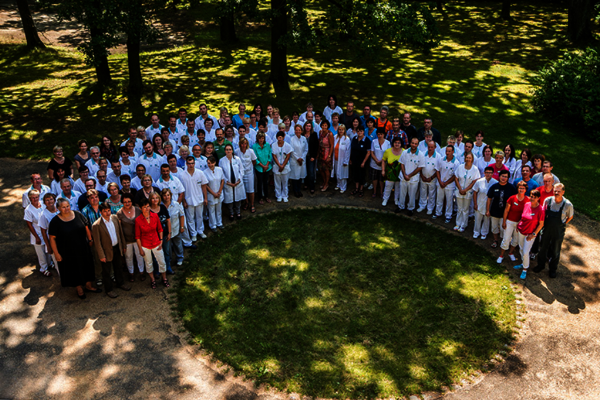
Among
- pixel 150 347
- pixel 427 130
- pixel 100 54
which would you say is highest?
pixel 100 54

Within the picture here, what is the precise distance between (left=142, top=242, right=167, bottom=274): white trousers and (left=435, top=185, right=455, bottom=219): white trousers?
22.7ft

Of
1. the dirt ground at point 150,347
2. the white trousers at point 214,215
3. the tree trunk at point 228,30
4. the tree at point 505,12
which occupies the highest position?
the tree at point 505,12

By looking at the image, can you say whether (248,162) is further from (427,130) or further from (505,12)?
(505,12)

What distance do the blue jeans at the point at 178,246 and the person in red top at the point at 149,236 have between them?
74cm

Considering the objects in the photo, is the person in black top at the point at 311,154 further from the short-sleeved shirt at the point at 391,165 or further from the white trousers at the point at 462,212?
the white trousers at the point at 462,212

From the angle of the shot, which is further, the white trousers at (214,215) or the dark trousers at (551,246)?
the white trousers at (214,215)

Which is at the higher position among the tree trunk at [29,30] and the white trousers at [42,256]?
the tree trunk at [29,30]

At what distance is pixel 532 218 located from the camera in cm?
987

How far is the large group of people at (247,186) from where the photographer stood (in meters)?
9.34

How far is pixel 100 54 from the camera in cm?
1639

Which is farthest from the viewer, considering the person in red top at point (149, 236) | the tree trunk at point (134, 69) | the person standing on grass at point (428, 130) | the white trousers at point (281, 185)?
the tree trunk at point (134, 69)

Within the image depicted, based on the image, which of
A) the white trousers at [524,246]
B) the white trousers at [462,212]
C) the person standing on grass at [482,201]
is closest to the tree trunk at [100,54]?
the white trousers at [462,212]

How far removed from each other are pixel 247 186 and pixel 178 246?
2.76 metres

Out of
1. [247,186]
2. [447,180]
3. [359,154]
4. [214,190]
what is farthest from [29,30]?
[447,180]
